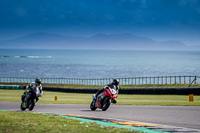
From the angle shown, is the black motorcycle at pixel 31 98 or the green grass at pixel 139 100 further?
the green grass at pixel 139 100

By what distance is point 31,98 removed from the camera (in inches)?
655

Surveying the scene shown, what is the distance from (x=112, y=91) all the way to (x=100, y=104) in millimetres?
1084

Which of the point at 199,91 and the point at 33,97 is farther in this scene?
the point at 199,91

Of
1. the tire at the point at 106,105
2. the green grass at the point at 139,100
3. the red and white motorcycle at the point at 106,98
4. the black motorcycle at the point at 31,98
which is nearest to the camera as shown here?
the red and white motorcycle at the point at 106,98

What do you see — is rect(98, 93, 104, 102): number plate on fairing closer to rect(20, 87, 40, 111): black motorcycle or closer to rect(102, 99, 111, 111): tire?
rect(102, 99, 111, 111): tire

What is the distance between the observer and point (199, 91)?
30875 millimetres

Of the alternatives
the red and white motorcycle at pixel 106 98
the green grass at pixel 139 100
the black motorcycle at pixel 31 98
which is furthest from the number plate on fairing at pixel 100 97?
the green grass at pixel 139 100

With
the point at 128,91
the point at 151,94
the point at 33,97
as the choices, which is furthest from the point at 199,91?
the point at 33,97

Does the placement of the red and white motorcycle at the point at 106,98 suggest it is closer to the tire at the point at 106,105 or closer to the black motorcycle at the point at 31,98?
the tire at the point at 106,105

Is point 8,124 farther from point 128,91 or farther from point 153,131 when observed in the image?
point 128,91

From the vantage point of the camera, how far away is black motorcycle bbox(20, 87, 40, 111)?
16031 millimetres

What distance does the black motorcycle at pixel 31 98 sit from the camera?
16031 mm

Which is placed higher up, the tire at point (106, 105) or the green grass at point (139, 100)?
the tire at point (106, 105)

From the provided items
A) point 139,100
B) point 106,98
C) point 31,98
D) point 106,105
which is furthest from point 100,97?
point 139,100
